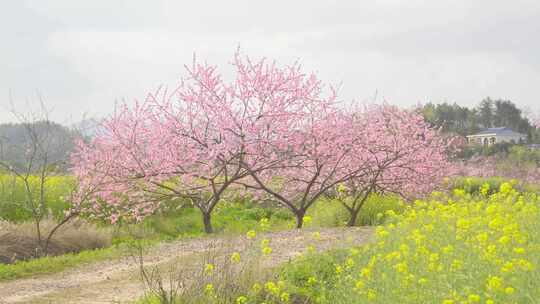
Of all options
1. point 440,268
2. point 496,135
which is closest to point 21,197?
point 440,268

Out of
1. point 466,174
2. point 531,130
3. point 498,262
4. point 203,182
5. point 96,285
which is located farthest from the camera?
point 531,130

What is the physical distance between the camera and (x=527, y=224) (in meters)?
9.41

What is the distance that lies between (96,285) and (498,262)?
541cm

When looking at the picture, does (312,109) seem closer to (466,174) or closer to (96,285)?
(96,285)

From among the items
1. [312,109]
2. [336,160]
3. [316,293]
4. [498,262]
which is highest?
[312,109]

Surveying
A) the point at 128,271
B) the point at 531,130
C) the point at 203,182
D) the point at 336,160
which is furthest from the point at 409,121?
the point at 531,130

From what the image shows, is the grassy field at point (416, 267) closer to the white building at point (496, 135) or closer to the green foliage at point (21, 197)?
the green foliage at point (21, 197)

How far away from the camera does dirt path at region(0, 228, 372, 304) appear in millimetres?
8406

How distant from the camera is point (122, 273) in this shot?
9.72m

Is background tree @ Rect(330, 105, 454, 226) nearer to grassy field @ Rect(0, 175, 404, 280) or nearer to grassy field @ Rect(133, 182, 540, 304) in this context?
grassy field @ Rect(0, 175, 404, 280)

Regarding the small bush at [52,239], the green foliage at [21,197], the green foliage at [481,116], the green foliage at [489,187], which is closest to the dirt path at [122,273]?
the small bush at [52,239]

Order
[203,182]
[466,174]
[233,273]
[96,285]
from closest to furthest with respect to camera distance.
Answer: [233,273]
[96,285]
[203,182]
[466,174]

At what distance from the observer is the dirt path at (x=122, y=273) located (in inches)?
331

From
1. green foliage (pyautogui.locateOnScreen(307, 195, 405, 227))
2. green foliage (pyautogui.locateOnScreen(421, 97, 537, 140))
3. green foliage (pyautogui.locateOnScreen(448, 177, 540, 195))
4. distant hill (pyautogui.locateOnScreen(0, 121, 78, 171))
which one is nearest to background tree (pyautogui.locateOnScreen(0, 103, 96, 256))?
distant hill (pyautogui.locateOnScreen(0, 121, 78, 171))
